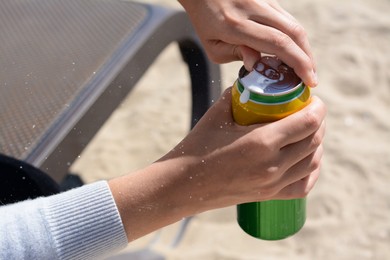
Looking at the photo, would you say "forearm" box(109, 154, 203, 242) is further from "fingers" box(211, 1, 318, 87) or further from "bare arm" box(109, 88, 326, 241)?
"fingers" box(211, 1, 318, 87)

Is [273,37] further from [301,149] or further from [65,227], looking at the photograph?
[65,227]

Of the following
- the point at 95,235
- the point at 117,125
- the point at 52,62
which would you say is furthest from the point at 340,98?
the point at 95,235

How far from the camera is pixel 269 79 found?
0.83 meters

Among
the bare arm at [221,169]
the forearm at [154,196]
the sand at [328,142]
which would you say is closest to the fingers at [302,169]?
the bare arm at [221,169]

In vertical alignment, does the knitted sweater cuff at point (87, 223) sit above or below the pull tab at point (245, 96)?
below

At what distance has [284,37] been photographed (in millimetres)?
875

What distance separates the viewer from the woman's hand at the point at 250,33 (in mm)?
857

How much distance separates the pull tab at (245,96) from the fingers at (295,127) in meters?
0.04

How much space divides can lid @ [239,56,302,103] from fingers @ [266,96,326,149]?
0.11ft

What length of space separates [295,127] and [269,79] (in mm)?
77

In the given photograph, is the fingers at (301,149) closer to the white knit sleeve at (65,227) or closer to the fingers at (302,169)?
the fingers at (302,169)

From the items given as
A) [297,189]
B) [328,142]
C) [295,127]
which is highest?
[295,127]

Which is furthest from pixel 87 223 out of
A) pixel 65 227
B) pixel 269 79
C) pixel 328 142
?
pixel 328 142

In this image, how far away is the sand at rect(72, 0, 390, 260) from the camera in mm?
1565
